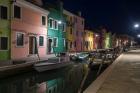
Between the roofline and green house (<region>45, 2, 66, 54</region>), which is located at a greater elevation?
the roofline

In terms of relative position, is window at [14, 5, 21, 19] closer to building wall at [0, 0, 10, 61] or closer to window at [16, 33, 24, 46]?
building wall at [0, 0, 10, 61]

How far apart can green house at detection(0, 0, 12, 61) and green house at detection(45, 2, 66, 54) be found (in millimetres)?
10732

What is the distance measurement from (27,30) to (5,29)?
14.7 feet

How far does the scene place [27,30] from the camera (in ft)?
91.7

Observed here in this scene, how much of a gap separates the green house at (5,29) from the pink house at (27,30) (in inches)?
27.2

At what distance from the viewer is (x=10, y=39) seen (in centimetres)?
2425

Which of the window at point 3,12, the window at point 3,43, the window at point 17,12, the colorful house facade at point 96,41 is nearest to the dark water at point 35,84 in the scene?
the window at point 3,43

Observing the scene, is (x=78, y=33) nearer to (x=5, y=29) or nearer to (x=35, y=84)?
(x=5, y=29)

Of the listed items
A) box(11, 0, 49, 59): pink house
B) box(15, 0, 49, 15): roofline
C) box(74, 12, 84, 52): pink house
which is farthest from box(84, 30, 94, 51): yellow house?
box(15, 0, 49, 15): roofline

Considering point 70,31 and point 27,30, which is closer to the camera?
point 27,30

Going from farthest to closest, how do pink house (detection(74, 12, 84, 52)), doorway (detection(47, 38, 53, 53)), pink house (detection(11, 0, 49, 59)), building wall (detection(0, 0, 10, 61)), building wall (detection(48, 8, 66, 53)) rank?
pink house (detection(74, 12, 84, 52))
building wall (detection(48, 8, 66, 53))
doorway (detection(47, 38, 53, 53))
pink house (detection(11, 0, 49, 59))
building wall (detection(0, 0, 10, 61))

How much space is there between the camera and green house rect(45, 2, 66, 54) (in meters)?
35.2

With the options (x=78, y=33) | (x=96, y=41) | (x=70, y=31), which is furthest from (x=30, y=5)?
(x=96, y=41)

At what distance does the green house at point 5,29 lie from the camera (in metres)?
23.1
